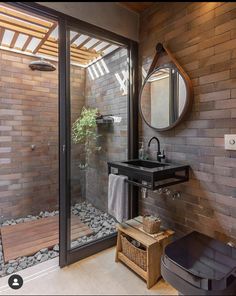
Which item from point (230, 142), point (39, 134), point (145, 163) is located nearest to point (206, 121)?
point (230, 142)

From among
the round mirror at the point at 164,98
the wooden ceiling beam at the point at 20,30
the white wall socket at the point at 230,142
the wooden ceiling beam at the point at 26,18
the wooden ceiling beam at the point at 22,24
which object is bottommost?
the white wall socket at the point at 230,142

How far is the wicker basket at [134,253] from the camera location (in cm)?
157

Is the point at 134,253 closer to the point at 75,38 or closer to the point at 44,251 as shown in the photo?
the point at 44,251

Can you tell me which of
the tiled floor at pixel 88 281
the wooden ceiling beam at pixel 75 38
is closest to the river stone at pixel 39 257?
the tiled floor at pixel 88 281

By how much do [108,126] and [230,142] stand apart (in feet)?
3.93

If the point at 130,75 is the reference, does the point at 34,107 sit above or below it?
below

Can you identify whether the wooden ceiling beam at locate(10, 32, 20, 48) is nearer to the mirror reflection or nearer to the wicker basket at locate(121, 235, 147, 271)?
→ the mirror reflection

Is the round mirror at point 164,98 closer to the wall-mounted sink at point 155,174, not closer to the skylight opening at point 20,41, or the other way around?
the wall-mounted sink at point 155,174

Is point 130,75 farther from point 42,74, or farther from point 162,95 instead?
point 42,74

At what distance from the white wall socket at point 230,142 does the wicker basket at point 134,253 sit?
38.7 inches

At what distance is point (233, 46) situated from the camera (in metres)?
1.42

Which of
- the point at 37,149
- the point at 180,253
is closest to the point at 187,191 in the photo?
the point at 180,253

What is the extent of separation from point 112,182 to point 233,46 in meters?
1.39

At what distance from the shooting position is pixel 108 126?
7.32 ft
